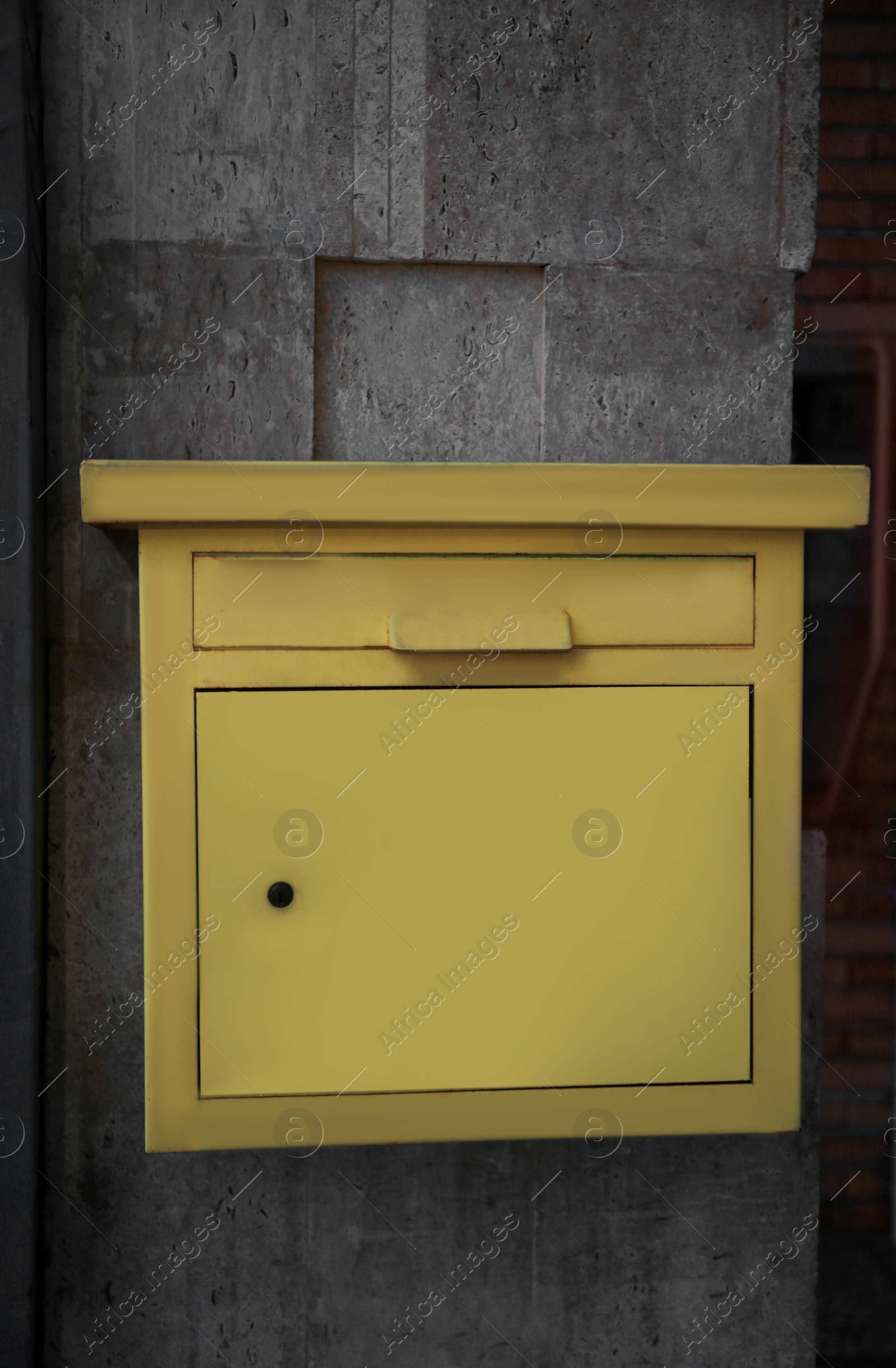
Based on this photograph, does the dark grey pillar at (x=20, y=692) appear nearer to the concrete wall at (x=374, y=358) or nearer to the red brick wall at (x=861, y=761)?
the concrete wall at (x=374, y=358)

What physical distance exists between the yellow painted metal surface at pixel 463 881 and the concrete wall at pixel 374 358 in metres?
0.50

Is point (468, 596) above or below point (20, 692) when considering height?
above

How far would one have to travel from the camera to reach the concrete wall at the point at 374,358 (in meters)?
1.40

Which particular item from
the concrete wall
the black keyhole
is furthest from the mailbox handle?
the concrete wall

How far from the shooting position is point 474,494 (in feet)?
3.42

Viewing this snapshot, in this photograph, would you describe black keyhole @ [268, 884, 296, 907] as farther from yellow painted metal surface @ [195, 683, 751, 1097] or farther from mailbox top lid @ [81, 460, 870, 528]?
mailbox top lid @ [81, 460, 870, 528]

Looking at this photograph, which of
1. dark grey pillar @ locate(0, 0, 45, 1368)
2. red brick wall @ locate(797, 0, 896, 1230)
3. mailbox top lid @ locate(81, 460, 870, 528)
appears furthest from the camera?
red brick wall @ locate(797, 0, 896, 1230)

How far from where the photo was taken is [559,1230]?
149 centimetres

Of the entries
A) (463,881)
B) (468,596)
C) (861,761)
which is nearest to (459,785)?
(463,881)

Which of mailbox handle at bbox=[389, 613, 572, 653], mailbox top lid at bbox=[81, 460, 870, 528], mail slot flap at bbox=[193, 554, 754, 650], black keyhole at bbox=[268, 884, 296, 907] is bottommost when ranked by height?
black keyhole at bbox=[268, 884, 296, 907]

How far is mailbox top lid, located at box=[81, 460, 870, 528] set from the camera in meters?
1.01

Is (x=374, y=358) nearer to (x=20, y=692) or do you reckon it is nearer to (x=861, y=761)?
(x=20, y=692)

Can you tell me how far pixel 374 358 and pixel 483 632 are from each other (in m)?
0.67

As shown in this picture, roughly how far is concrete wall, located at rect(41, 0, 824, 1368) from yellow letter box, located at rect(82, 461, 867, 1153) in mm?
444
